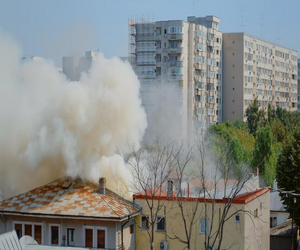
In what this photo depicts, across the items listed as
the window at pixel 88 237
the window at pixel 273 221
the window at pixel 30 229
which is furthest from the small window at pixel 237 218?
the window at pixel 273 221

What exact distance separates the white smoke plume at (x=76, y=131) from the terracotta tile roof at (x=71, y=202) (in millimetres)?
937

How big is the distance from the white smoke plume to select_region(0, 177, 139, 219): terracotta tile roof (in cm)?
94

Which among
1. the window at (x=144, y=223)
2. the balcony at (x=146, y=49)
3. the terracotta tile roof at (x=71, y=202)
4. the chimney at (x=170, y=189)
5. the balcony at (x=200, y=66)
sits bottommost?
the window at (x=144, y=223)

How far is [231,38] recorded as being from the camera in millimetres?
81750

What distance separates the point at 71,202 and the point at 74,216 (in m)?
1.14

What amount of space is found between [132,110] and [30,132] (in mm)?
5645

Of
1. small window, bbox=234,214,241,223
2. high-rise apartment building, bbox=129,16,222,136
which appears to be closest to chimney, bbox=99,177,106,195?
small window, bbox=234,214,241,223

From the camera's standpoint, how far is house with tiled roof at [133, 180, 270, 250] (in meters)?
22.9

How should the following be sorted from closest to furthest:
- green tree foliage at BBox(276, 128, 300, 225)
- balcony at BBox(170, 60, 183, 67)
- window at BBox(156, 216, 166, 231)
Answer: window at BBox(156, 216, 166, 231)
green tree foliage at BBox(276, 128, 300, 225)
balcony at BBox(170, 60, 183, 67)

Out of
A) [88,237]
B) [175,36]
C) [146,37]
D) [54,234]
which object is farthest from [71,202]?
[175,36]

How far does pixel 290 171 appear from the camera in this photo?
35875 mm

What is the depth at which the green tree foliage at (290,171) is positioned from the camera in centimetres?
3456

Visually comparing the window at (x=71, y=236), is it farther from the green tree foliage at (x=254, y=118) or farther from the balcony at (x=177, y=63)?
the green tree foliage at (x=254, y=118)

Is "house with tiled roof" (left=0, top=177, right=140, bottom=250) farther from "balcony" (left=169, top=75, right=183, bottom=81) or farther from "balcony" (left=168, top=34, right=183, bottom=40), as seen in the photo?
"balcony" (left=168, top=34, right=183, bottom=40)
